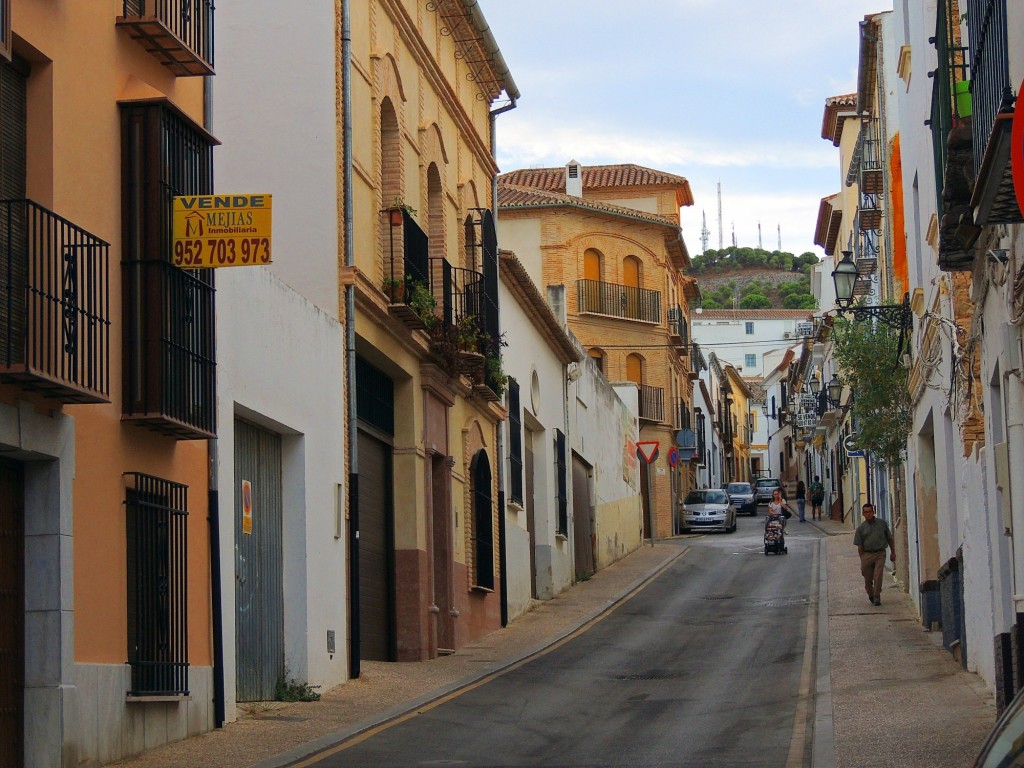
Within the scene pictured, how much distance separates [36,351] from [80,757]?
2745 mm

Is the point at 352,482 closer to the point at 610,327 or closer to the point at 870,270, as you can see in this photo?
the point at 870,270

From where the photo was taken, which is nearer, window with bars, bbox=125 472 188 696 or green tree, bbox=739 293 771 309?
window with bars, bbox=125 472 188 696

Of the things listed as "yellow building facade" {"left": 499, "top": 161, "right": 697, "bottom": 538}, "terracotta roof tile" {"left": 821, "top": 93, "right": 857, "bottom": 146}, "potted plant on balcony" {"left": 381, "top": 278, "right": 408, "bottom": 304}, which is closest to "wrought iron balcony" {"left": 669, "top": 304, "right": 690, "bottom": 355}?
"yellow building facade" {"left": 499, "top": 161, "right": 697, "bottom": 538}

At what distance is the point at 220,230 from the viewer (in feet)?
39.5

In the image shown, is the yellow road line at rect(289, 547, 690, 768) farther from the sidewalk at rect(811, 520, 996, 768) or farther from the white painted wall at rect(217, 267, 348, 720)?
the sidewalk at rect(811, 520, 996, 768)

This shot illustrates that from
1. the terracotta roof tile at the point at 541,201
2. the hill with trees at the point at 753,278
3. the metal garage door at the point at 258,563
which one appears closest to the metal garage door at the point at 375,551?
the metal garage door at the point at 258,563

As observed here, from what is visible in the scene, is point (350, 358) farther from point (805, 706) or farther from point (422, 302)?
point (805, 706)

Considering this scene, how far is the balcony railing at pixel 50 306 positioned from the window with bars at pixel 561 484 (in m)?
20.3

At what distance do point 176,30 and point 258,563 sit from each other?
5205 mm

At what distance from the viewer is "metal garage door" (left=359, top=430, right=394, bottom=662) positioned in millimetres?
18359

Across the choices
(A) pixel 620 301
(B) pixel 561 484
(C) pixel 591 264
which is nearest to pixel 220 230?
(B) pixel 561 484

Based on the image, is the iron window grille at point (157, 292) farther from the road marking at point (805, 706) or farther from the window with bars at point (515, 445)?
the window with bars at point (515, 445)

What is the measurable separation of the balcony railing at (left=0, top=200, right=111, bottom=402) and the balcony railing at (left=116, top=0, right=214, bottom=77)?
1933mm

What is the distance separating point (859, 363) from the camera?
71.4ft
